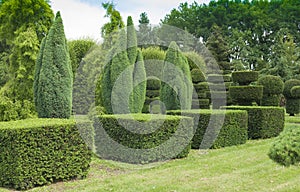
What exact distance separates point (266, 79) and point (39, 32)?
11354 millimetres

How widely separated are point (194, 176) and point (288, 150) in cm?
182

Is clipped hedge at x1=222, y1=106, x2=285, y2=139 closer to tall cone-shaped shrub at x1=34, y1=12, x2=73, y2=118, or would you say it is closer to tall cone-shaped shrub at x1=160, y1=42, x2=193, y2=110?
tall cone-shaped shrub at x1=160, y1=42, x2=193, y2=110

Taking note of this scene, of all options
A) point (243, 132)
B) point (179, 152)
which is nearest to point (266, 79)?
point (243, 132)

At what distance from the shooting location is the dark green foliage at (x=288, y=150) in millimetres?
4336

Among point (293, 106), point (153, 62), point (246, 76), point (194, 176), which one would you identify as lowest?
point (194, 176)

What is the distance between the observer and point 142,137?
666 centimetres

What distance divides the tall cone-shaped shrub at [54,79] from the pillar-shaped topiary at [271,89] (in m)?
12.4

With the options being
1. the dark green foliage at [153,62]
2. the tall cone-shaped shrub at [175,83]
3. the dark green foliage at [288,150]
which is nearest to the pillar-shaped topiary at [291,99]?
the dark green foliage at [153,62]

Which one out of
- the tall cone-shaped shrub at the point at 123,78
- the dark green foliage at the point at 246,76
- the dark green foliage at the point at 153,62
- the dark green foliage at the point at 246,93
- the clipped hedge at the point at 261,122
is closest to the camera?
the tall cone-shaped shrub at the point at 123,78

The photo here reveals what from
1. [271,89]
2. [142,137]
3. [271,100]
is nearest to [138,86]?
[142,137]

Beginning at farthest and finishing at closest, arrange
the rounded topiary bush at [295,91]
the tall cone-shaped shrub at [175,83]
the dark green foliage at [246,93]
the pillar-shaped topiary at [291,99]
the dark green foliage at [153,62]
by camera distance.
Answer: the dark green foliage at [153,62], the pillar-shaped topiary at [291,99], the rounded topiary bush at [295,91], the dark green foliage at [246,93], the tall cone-shaped shrub at [175,83]

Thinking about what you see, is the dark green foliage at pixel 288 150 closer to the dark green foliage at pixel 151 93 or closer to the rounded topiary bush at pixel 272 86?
the rounded topiary bush at pixel 272 86

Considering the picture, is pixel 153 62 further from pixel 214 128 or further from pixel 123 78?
pixel 214 128

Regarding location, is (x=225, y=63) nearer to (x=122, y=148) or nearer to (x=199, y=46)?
(x=199, y=46)
